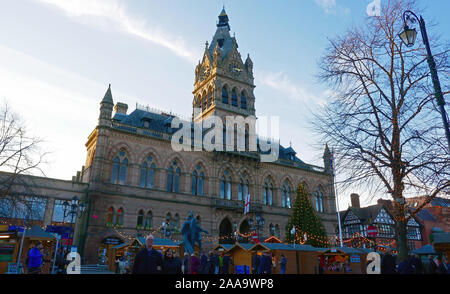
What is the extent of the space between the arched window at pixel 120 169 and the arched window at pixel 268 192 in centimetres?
1742

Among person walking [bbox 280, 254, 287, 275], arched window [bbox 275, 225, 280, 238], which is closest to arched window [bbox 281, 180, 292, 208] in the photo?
arched window [bbox 275, 225, 280, 238]


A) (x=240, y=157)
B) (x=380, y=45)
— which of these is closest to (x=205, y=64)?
(x=240, y=157)

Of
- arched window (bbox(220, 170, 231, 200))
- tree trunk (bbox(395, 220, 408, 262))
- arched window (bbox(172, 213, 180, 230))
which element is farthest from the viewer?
arched window (bbox(220, 170, 231, 200))

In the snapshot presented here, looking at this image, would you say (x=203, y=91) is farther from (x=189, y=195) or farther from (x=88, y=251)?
(x=88, y=251)

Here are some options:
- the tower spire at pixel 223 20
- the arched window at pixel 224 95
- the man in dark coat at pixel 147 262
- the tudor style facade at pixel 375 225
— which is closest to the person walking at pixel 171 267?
the man in dark coat at pixel 147 262

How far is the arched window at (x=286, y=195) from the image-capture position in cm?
4130

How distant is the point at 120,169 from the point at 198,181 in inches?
332

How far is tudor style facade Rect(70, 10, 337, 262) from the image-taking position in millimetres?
29459

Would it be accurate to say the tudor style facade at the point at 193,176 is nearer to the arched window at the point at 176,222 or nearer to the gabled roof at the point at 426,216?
the arched window at the point at 176,222

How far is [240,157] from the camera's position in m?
38.3

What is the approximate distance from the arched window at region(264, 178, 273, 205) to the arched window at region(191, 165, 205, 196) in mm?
8940

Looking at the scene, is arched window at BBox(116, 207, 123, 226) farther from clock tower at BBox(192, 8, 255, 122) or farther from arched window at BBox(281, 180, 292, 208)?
arched window at BBox(281, 180, 292, 208)

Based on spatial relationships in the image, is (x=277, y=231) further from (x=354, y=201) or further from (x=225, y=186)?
(x=354, y=201)

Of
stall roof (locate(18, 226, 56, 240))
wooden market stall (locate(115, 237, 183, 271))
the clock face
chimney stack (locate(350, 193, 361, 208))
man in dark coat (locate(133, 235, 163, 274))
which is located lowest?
man in dark coat (locate(133, 235, 163, 274))
